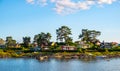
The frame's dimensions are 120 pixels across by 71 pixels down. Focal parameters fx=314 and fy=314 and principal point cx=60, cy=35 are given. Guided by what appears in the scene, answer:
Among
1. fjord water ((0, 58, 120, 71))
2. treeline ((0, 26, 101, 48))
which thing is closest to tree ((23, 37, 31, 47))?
treeline ((0, 26, 101, 48))

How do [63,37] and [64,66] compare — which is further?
[63,37]

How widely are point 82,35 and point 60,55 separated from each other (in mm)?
38430

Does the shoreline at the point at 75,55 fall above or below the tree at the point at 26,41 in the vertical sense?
below

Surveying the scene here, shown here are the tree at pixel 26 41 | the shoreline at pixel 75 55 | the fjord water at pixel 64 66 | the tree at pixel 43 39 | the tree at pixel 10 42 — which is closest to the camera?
the fjord water at pixel 64 66

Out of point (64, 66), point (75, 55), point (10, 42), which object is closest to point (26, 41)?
point (10, 42)

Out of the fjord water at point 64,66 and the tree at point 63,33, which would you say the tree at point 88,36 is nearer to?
the tree at point 63,33

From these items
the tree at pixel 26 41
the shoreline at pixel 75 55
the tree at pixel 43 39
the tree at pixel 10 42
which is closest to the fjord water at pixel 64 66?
the shoreline at pixel 75 55

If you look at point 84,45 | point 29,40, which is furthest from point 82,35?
point 29,40

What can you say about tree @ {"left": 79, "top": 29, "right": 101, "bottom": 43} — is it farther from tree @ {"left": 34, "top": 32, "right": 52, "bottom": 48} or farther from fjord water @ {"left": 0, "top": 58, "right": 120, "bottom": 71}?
fjord water @ {"left": 0, "top": 58, "right": 120, "bottom": 71}

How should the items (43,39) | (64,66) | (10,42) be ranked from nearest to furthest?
(64,66), (43,39), (10,42)

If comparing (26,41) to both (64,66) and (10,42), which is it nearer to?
(10,42)

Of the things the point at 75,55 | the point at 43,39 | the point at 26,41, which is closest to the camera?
the point at 75,55

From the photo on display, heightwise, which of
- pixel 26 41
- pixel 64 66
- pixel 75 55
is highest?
pixel 26 41

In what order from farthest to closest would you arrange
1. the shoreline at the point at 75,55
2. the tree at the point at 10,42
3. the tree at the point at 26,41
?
the tree at the point at 10,42
the tree at the point at 26,41
the shoreline at the point at 75,55
